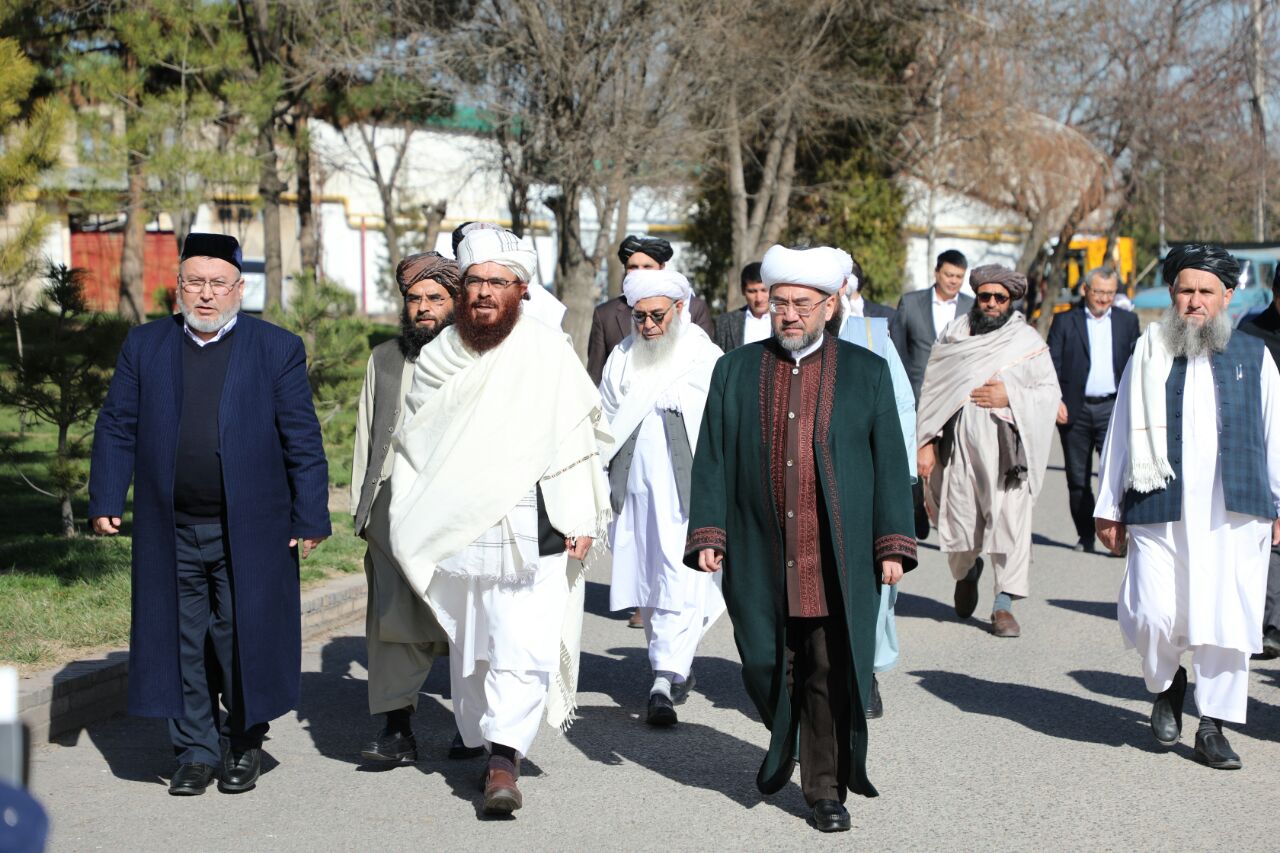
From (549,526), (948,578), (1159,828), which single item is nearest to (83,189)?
(948,578)

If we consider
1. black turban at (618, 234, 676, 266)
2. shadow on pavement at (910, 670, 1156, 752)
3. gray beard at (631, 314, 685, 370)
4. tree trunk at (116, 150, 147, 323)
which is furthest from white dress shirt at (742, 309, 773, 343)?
tree trunk at (116, 150, 147, 323)

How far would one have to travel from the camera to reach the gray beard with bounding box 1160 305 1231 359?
6254mm

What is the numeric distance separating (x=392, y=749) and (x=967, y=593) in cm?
405

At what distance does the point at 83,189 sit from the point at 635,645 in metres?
9.63

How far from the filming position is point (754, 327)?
9.09 m

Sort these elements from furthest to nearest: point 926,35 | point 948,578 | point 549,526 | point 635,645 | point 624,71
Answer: point 926,35 < point 624,71 < point 948,578 < point 635,645 < point 549,526

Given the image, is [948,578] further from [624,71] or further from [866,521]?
[624,71]

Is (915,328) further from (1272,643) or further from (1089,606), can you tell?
(1272,643)

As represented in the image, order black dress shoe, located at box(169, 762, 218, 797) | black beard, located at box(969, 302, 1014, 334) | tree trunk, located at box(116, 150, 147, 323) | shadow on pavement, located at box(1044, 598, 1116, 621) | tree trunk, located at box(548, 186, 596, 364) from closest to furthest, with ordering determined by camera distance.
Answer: black dress shoe, located at box(169, 762, 218, 797)
black beard, located at box(969, 302, 1014, 334)
shadow on pavement, located at box(1044, 598, 1116, 621)
tree trunk, located at box(548, 186, 596, 364)
tree trunk, located at box(116, 150, 147, 323)

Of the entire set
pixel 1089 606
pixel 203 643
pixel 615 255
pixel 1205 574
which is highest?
pixel 615 255

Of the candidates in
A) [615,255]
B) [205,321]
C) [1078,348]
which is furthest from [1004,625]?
[615,255]

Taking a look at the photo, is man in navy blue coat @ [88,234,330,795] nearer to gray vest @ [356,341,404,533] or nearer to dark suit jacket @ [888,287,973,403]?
gray vest @ [356,341,404,533]

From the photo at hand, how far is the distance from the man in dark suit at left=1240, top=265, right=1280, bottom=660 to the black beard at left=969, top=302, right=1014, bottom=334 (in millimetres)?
1674

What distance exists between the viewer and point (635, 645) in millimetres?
8469
